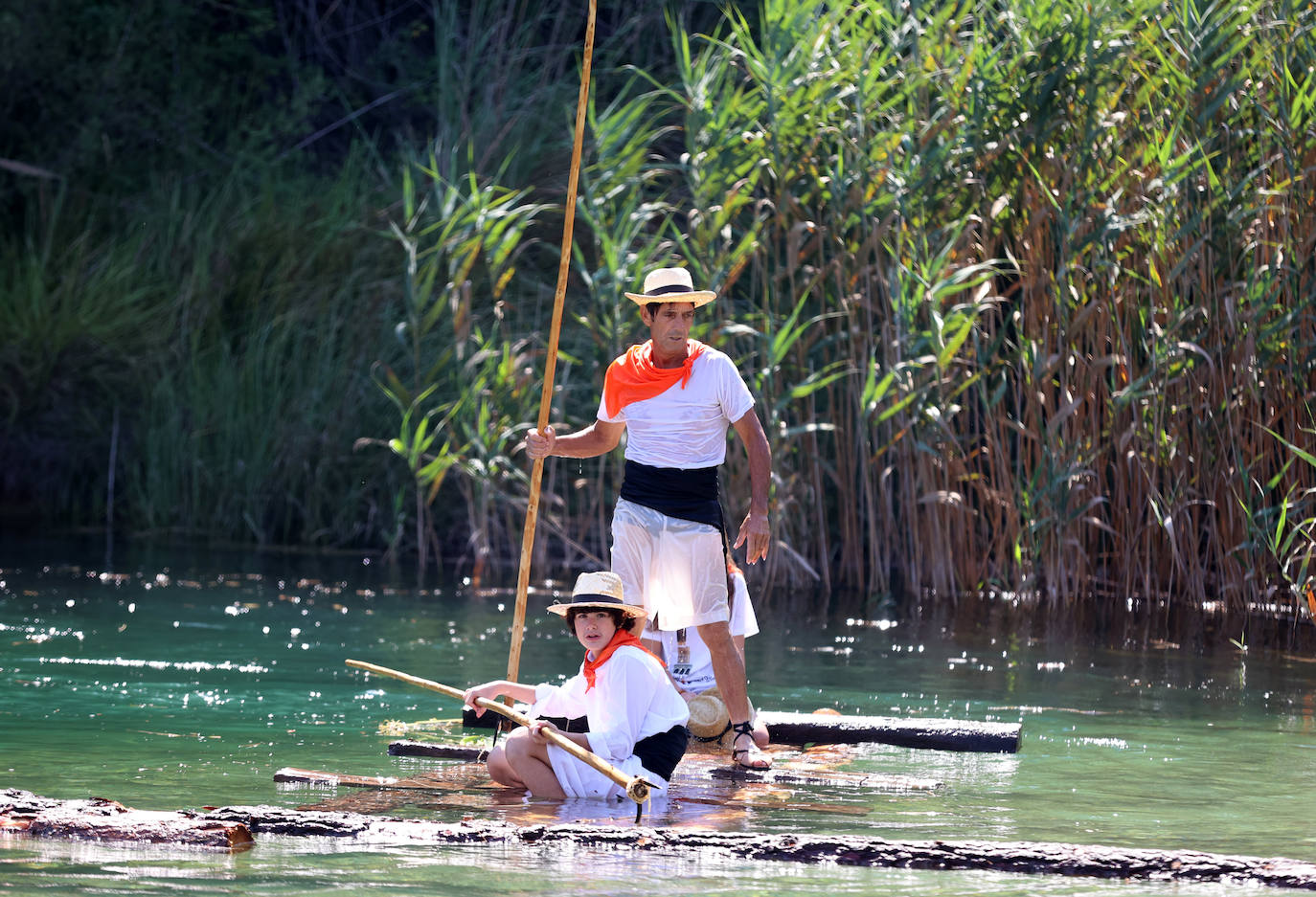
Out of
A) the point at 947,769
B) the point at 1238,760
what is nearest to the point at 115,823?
the point at 947,769

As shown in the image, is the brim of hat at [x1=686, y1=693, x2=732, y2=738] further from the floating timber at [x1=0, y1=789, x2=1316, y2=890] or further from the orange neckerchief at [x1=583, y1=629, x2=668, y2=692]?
the floating timber at [x1=0, y1=789, x2=1316, y2=890]

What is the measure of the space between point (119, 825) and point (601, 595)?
1.83 metres

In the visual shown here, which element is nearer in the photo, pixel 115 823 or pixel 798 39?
pixel 115 823

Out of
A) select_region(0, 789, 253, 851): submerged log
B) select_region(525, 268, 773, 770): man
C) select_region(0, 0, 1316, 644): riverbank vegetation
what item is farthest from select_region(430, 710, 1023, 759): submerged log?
select_region(0, 0, 1316, 644): riverbank vegetation

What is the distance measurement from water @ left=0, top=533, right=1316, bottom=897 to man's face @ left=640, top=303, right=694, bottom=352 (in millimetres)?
1782

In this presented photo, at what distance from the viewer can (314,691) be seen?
9.70 m

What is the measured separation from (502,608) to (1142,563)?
13.7 ft

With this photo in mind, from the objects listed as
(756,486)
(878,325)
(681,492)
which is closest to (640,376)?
(681,492)

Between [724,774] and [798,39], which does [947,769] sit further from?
[798,39]

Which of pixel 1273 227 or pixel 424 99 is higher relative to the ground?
pixel 424 99

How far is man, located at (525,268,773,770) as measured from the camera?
25.1 feet

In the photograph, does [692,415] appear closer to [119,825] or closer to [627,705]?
[627,705]

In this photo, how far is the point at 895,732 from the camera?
8.33 metres

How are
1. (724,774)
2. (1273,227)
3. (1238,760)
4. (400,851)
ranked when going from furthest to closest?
(1273,227) → (1238,760) → (724,774) → (400,851)
